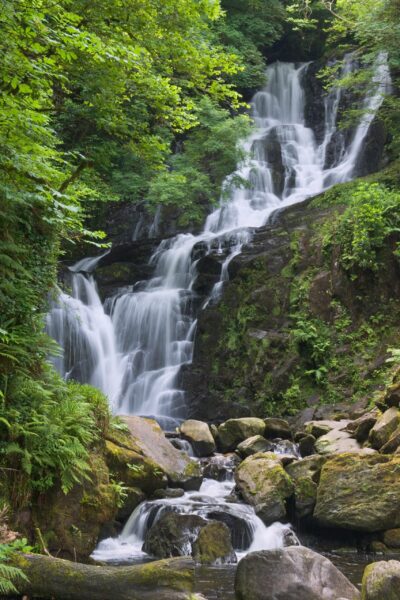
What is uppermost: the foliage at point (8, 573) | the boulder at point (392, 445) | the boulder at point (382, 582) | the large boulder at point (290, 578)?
the boulder at point (392, 445)

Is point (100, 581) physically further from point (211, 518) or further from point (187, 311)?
point (187, 311)

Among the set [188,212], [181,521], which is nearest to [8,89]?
[181,521]

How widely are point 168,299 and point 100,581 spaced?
13.1 m

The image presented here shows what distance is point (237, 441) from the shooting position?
11.7m

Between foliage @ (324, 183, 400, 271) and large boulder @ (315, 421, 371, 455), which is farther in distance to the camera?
foliage @ (324, 183, 400, 271)

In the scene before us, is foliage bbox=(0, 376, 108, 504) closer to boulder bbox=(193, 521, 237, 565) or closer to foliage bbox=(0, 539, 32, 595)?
foliage bbox=(0, 539, 32, 595)

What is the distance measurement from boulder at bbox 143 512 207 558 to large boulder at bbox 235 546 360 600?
6.21 ft

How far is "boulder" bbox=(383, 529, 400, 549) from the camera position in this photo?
7.76 metres

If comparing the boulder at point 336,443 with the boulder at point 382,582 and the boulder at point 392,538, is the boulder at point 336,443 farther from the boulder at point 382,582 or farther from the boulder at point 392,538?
the boulder at point 382,582

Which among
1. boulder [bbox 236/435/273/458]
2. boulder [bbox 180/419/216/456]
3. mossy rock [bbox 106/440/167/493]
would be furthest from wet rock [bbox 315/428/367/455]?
mossy rock [bbox 106/440/167/493]

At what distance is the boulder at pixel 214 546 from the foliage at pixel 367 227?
29.0 feet

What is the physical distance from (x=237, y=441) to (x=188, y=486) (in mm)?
2467

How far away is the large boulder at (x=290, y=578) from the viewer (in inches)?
217

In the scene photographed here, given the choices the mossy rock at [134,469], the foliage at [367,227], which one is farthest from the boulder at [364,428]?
the foliage at [367,227]
